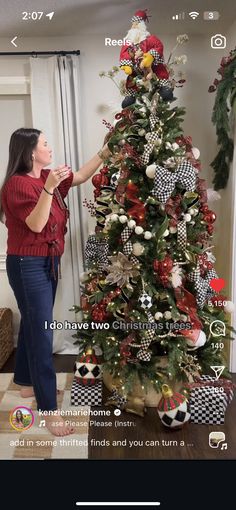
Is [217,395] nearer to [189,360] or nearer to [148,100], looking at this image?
[189,360]

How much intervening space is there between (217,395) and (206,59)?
73 centimetres

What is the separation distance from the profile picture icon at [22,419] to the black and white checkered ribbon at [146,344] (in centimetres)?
29

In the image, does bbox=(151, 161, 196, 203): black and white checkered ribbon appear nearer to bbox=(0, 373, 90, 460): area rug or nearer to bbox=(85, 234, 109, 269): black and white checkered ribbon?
bbox=(85, 234, 109, 269): black and white checkered ribbon

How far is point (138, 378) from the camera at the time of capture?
3.44 ft

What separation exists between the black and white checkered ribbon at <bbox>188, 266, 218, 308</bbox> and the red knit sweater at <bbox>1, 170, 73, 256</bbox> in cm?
31

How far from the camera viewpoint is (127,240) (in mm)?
992

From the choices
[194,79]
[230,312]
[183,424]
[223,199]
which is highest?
[194,79]

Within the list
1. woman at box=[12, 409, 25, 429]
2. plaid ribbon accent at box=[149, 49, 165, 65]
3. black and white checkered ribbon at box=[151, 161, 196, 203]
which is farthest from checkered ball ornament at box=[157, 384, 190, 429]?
plaid ribbon accent at box=[149, 49, 165, 65]

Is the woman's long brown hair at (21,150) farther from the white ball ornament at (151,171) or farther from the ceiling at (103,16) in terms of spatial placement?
the white ball ornament at (151,171)

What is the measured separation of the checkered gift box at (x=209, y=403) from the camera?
955 millimetres

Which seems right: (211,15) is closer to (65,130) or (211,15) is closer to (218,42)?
(218,42)

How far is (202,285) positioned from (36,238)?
38 cm

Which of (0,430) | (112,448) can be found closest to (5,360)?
(0,430)

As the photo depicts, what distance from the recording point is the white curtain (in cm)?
70
